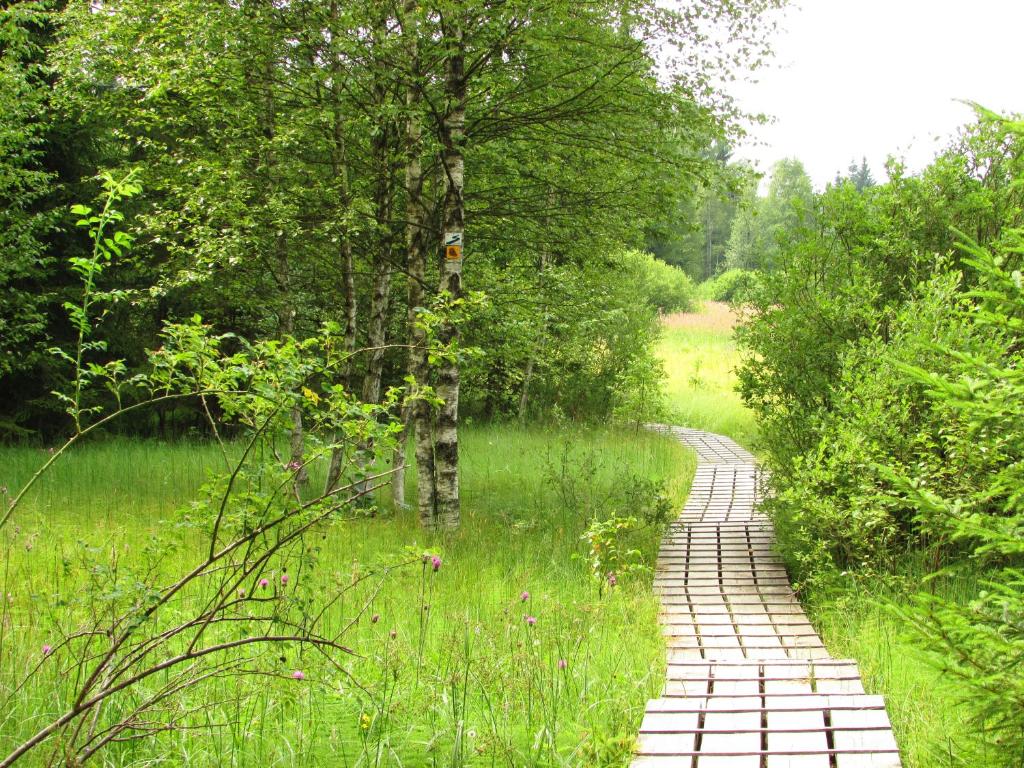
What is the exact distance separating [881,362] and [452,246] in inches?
172

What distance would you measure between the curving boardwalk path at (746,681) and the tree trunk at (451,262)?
242 centimetres

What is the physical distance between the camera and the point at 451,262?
843cm

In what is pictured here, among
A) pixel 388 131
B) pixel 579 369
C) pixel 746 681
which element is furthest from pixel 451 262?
pixel 579 369

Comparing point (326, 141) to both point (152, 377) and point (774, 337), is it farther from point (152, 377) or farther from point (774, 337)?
point (152, 377)

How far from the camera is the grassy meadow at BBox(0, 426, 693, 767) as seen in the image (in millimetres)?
3777

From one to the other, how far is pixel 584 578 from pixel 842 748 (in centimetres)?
351

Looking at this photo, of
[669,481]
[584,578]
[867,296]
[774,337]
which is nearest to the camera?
[584,578]

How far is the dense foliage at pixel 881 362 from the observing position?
6094 millimetres

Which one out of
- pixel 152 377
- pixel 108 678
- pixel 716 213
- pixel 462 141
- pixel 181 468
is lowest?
pixel 181 468

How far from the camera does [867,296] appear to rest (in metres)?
8.09

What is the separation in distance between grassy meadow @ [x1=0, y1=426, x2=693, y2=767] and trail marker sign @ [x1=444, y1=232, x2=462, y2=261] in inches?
118

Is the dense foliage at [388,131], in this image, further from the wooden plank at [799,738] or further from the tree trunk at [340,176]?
the wooden plank at [799,738]

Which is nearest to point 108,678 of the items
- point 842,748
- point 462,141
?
point 842,748

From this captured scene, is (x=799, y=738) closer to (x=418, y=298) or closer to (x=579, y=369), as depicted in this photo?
(x=418, y=298)
